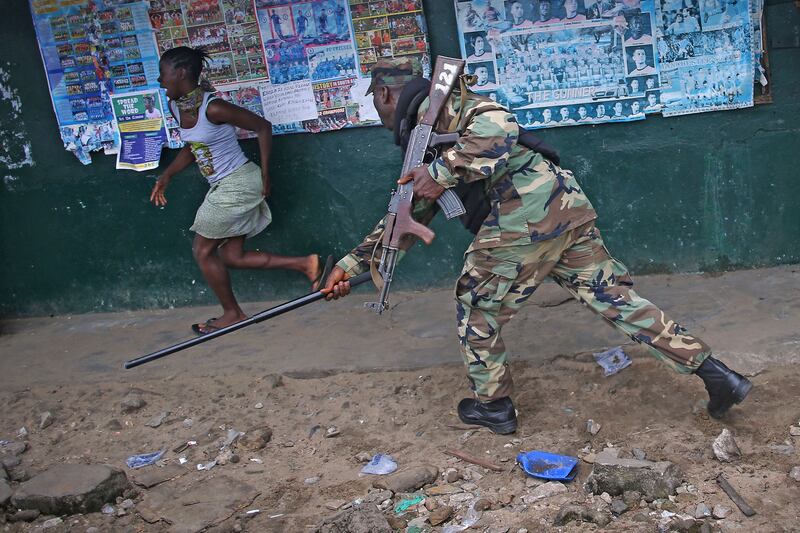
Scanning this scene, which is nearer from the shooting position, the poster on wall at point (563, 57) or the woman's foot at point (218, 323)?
the poster on wall at point (563, 57)

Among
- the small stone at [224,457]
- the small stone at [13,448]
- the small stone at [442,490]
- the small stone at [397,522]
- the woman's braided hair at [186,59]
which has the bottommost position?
the small stone at [397,522]

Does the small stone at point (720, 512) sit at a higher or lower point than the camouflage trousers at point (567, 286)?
lower

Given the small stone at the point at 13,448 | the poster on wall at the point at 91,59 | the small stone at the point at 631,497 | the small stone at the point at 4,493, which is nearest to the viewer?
the small stone at the point at 631,497

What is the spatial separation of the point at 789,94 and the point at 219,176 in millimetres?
3246

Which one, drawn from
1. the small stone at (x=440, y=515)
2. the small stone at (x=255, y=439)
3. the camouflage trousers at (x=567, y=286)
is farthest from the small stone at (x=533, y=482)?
the small stone at (x=255, y=439)

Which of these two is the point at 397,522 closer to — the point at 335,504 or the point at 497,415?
the point at 335,504

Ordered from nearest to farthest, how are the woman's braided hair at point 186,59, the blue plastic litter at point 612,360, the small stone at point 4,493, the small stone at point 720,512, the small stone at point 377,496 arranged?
the small stone at point 720,512
the small stone at point 377,496
the small stone at point 4,493
the blue plastic litter at point 612,360
the woman's braided hair at point 186,59

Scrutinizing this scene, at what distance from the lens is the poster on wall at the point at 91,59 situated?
5637 mm

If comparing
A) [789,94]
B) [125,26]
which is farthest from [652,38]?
[125,26]

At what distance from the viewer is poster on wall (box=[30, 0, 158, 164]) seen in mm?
5637

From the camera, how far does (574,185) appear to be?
151 inches

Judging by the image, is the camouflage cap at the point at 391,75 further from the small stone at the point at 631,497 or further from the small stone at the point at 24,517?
the small stone at the point at 24,517

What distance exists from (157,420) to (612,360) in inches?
89.8

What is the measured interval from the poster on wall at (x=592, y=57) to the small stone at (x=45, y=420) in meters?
2.94
